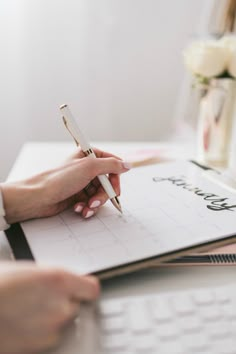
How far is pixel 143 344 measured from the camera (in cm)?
37

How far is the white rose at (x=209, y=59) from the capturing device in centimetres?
86

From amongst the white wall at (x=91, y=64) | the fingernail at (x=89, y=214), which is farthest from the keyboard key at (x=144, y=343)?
the white wall at (x=91, y=64)

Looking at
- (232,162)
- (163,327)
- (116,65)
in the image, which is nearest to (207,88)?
(232,162)

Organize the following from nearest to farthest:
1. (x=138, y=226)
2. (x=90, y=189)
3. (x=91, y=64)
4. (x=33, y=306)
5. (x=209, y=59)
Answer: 1. (x=33, y=306)
2. (x=138, y=226)
3. (x=90, y=189)
4. (x=209, y=59)
5. (x=91, y=64)

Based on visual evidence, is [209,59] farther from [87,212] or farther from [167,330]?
[167,330]

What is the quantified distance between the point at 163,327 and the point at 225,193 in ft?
1.07

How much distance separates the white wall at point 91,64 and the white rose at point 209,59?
54 cm

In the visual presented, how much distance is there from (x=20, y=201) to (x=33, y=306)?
0.25 metres

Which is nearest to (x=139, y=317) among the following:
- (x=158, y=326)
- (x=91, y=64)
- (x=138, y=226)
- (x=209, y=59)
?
(x=158, y=326)

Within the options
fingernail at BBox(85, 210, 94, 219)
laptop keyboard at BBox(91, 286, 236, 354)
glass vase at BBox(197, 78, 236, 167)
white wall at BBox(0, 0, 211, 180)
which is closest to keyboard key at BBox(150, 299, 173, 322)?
laptop keyboard at BBox(91, 286, 236, 354)

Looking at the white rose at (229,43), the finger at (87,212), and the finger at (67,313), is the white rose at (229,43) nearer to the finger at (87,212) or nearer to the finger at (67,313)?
the finger at (87,212)

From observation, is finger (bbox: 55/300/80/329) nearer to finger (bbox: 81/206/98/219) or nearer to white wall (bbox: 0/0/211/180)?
finger (bbox: 81/206/98/219)

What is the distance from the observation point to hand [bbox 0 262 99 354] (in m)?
0.35

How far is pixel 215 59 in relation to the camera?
0.86 metres
